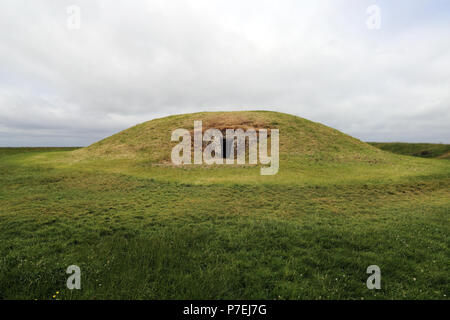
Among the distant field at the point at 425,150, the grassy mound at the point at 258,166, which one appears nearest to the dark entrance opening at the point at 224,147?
the grassy mound at the point at 258,166

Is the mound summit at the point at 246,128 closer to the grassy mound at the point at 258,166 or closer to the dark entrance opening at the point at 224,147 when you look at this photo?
the grassy mound at the point at 258,166

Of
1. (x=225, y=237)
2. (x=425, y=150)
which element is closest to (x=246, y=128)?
(x=225, y=237)

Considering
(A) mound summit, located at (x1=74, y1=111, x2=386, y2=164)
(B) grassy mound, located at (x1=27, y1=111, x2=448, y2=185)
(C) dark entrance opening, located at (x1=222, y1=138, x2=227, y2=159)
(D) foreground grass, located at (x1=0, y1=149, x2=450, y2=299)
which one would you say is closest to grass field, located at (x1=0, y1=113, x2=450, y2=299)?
(D) foreground grass, located at (x1=0, y1=149, x2=450, y2=299)

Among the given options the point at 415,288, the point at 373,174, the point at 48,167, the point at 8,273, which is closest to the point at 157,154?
the point at 48,167

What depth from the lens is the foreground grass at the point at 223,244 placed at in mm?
5633

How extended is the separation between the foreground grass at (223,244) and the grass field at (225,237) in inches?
1.7

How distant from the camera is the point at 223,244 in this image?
826cm

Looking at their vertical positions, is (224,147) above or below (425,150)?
below

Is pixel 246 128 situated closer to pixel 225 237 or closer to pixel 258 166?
pixel 258 166

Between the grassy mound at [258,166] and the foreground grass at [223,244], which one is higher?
the grassy mound at [258,166]

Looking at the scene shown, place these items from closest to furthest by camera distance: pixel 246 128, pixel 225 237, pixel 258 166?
pixel 225 237 → pixel 258 166 → pixel 246 128

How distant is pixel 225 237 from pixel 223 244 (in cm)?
65

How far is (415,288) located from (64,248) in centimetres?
1186

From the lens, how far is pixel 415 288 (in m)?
5.69
